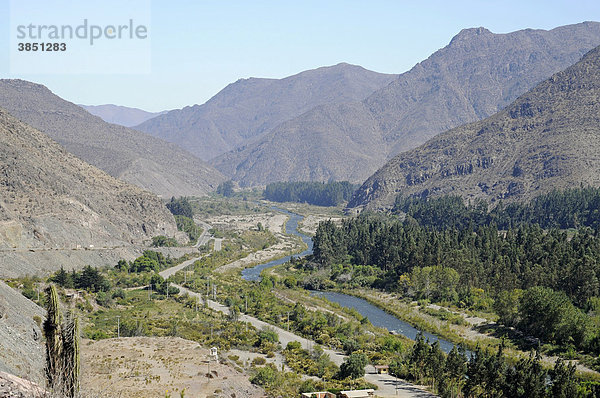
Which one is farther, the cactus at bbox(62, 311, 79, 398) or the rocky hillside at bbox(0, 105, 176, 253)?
the rocky hillside at bbox(0, 105, 176, 253)

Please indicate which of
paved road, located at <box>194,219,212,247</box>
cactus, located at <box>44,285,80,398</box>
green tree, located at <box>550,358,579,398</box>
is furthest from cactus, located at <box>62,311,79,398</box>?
paved road, located at <box>194,219,212,247</box>

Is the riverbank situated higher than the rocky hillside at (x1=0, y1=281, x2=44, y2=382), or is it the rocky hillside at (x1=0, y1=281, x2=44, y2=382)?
the rocky hillside at (x1=0, y1=281, x2=44, y2=382)

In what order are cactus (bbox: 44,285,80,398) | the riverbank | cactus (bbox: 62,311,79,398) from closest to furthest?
cactus (bbox: 44,285,80,398)
cactus (bbox: 62,311,79,398)
the riverbank

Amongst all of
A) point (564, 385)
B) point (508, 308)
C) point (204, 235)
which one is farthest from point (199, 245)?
point (564, 385)

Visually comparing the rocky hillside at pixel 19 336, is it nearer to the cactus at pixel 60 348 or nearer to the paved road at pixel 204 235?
the cactus at pixel 60 348

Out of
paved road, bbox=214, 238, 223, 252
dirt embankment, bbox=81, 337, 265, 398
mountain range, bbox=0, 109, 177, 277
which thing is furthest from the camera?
paved road, bbox=214, 238, 223, 252

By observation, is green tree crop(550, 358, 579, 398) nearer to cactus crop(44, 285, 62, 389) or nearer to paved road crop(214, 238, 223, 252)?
cactus crop(44, 285, 62, 389)

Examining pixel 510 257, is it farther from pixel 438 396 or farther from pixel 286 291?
pixel 438 396
